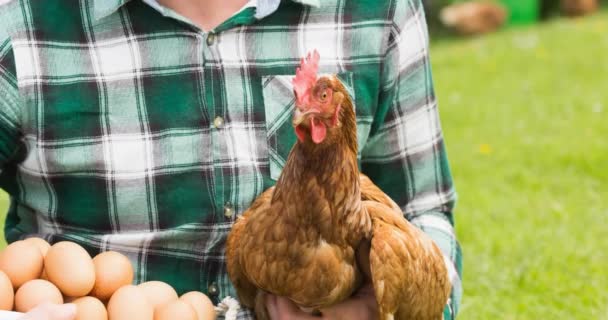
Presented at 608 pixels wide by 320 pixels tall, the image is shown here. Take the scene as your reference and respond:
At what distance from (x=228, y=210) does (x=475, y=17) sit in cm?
669

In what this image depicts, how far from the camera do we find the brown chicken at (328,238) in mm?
1560

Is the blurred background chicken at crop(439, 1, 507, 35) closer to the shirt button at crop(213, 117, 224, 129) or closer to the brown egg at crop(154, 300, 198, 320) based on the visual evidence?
the shirt button at crop(213, 117, 224, 129)

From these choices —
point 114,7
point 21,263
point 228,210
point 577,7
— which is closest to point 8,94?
point 114,7

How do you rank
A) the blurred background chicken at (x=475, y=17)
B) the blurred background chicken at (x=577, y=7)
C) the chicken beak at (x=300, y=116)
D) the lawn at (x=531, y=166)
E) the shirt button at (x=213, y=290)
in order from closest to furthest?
the chicken beak at (x=300, y=116) → the shirt button at (x=213, y=290) → the lawn at (x=531, y=166) → the blurred background chicken at (x=475, y=17) → the blurred background chicken at (x=577, y=7)

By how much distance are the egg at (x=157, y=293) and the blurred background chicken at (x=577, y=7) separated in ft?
25.0

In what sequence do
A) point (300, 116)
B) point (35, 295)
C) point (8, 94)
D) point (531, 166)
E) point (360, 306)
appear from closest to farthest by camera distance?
point (300, 116) < point (35, 295) < point (360, 306) < point (8, 94) < point (531, 166)

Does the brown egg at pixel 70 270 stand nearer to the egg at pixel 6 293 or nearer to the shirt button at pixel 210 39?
the egg at pixel 6 293

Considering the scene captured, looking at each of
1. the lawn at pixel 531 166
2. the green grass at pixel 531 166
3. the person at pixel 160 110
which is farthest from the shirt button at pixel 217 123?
the green grass at pixel 531 166

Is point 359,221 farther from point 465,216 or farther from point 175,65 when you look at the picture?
point 465,216

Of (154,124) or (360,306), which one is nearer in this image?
(360,306)

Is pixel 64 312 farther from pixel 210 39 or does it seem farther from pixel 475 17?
pixel 475 17

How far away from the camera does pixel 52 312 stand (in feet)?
4.82

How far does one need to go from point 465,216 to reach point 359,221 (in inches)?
104

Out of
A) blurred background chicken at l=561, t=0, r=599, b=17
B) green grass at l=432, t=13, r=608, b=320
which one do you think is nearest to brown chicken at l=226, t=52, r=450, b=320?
green grass at l=432, t=13, r=608, b=320
